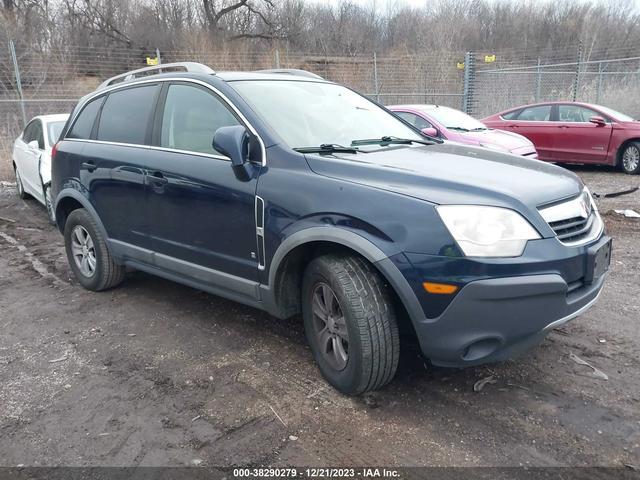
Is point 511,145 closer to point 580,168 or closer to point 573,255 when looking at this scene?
point 580,168

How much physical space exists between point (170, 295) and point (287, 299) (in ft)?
6.14

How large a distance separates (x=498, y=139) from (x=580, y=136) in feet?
10.1

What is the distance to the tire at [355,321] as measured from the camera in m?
2.77

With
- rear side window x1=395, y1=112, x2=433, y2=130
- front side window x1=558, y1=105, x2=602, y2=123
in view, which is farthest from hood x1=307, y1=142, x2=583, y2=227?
front side window x1=558, y1=105, x2=602, y2=123

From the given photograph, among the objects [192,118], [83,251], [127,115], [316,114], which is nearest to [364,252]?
[316,114]

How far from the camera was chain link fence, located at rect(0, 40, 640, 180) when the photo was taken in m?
14.4

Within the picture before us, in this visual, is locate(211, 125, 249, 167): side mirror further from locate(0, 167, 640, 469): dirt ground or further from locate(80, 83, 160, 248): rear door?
locate(0, 167, 640, 469): dirt ground

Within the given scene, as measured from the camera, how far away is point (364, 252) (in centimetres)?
273

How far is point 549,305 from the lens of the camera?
102 inches

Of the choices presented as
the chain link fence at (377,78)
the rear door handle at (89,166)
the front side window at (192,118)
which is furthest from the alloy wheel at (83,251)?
the chain link fence at (377,78)

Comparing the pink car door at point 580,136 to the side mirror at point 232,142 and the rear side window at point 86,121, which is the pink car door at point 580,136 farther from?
the side mirror at point 232,142

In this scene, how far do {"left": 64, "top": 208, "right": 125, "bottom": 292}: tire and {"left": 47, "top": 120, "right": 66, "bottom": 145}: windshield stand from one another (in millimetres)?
3517

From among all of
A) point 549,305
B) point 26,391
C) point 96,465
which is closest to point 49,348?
point 26,391

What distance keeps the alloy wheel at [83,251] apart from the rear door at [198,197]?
3.73 feet
